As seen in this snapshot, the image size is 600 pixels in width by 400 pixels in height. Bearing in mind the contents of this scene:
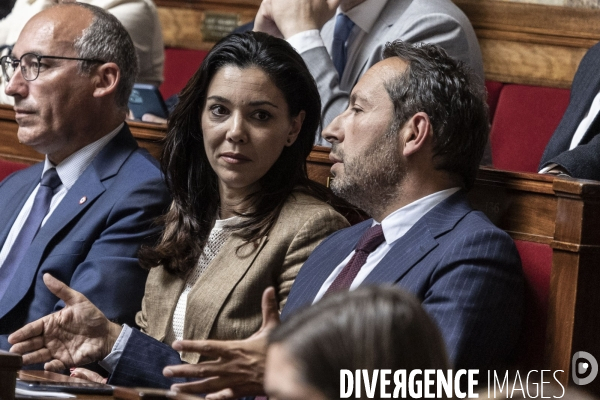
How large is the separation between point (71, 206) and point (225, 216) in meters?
0.40

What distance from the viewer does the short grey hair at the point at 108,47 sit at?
8.05ft

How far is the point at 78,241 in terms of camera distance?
2.24 metres

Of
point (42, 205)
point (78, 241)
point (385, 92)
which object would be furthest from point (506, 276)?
point (42, 205)

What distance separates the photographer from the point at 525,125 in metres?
3.21

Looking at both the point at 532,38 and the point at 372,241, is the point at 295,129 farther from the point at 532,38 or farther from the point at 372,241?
the point at 532,38

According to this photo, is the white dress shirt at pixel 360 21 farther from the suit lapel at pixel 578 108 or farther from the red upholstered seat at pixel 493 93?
the red upholstered seat at pixel 493 93

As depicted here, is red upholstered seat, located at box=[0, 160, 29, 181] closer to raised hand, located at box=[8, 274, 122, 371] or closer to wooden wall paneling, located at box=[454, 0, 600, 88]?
raised hand, located at box=[8, 274, 122, 371]

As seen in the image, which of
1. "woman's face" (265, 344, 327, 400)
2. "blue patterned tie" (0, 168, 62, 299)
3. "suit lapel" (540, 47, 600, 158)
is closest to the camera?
"woman's face" (265, 344, 327, 400)

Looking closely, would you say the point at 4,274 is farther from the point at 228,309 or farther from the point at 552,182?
the point at 552,182

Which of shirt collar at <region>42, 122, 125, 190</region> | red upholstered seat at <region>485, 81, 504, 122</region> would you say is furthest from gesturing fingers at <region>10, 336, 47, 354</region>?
red upholstered seat at <region>485, 81, 504, 122</region>

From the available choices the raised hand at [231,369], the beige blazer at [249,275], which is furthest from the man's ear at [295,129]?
the raised hand at [231,369]

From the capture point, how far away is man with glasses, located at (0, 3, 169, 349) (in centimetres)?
222

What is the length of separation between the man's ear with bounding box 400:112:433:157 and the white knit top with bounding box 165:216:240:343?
441 mm

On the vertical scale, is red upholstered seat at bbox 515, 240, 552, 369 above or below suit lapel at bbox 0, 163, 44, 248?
above
